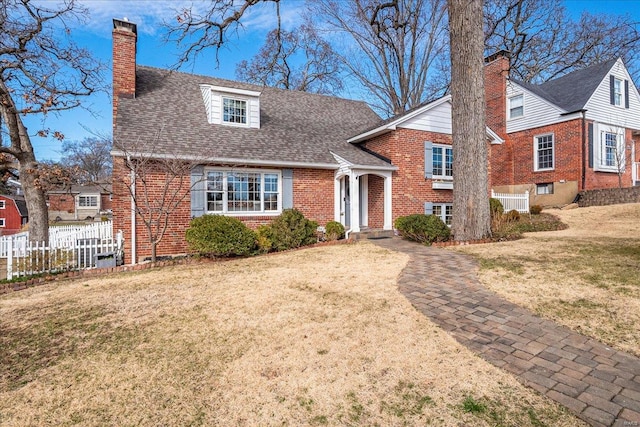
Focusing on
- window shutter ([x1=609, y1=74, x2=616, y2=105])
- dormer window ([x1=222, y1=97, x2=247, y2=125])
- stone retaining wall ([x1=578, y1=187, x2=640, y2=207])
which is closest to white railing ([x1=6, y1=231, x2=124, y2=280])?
dormer window ([x1=222, y1=97, x2=247, y2=125])

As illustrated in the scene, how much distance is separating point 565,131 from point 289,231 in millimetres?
16447

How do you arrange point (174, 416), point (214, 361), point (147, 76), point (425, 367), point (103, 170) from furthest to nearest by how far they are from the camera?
1. point (103, 170)
2. point (147, 76)
3. point (214, 361)
4. point (425, 367)
5. point (174, 416)

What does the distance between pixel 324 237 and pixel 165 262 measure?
202 inches

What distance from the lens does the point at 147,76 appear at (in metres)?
13.8

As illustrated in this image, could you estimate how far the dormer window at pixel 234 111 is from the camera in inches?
505

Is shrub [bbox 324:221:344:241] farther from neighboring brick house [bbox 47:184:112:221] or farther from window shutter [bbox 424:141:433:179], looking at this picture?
neighboring brick house [bbox 47:184:112:221]

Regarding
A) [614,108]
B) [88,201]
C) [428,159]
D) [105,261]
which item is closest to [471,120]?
[428,159]

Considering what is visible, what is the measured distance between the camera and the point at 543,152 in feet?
61.8

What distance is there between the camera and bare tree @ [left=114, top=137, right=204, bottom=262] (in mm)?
9250

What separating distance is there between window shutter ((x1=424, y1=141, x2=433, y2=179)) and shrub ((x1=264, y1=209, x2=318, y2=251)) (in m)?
5.63

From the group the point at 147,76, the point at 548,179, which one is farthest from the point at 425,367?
the point at 548,179

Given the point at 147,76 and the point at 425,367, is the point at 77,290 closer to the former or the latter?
the point at 425,367

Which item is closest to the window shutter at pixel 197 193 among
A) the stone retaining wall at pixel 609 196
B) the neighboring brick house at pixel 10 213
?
the stone retaining wall at pixel 609 196

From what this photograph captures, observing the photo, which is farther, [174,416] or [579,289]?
[579,289]
